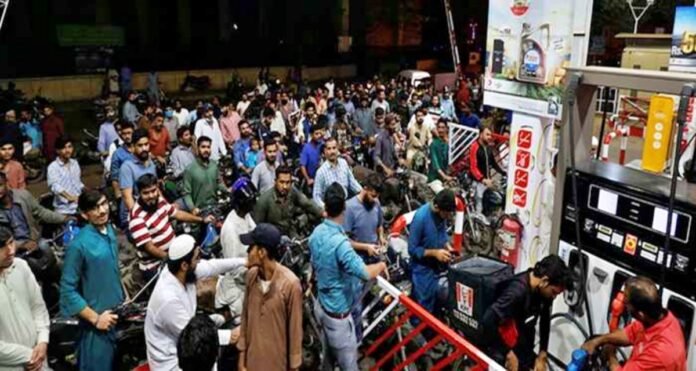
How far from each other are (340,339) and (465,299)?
3.18ft

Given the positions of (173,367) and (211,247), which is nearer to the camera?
(173,367)

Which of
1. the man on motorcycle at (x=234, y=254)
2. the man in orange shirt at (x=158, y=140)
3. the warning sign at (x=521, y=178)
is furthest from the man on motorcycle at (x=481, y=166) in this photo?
the man in orange shirt at (x=158, y=140)

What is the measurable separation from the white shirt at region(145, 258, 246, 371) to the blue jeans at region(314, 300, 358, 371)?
1.06 metres

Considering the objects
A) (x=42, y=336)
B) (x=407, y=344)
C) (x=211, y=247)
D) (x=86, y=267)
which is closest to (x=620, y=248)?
(x=407, y=344)

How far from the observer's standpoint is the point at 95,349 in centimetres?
414

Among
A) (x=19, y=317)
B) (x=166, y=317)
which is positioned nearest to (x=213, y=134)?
(x=19, y=317)

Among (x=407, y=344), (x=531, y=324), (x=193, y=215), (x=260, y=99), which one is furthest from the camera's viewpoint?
(x=260, y=99)

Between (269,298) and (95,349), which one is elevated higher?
(269,298)

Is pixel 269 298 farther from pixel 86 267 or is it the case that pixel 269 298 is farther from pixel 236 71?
pixel 236 71

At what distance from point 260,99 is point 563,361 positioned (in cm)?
1196

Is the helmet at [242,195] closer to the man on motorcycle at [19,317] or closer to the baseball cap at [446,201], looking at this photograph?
the baseball cap at [446,201]

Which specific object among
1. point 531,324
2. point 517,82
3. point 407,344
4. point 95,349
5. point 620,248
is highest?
point 517,82

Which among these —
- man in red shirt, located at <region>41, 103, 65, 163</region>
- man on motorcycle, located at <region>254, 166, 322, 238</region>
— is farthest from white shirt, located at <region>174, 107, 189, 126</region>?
man on motorcycle, located at <region>254, 166, 322, 238</region>

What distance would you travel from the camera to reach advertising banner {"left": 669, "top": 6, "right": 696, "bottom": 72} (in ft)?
33.6
